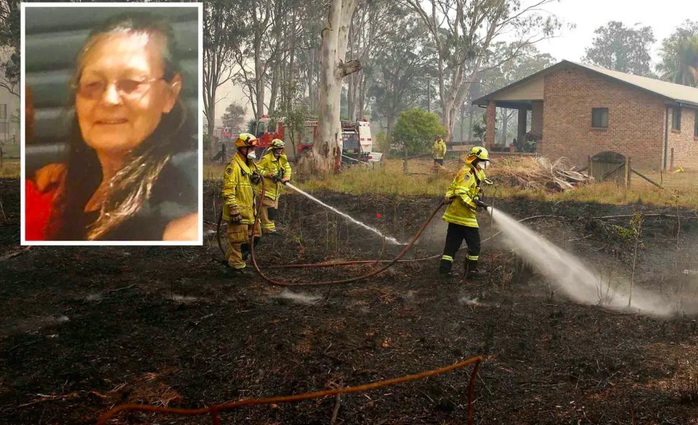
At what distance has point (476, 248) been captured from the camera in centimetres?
784

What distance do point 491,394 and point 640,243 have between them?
6.18 meters

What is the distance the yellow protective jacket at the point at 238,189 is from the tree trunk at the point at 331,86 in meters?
10.8

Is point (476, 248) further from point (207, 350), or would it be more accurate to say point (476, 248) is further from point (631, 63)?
point (631, 63)

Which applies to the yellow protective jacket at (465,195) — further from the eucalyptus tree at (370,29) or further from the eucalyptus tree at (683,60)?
the eucalyptus tree at (683,60)

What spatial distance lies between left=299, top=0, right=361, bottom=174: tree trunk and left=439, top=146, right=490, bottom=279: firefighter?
11.1 metres

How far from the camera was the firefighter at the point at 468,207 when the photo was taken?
7.72 metres

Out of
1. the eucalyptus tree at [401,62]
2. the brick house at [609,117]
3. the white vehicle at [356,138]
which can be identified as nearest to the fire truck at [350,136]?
the white vehicle at [356,138]

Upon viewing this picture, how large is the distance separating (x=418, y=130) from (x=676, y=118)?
10.5 m

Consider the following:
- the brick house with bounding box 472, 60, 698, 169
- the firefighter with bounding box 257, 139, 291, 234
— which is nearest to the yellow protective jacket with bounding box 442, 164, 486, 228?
the firefighter with bounding box 257, 139, 291, 234

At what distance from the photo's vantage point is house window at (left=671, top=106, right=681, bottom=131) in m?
25.9

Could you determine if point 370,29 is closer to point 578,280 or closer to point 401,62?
point 401,62

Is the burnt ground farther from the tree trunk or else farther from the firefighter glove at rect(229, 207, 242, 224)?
the tree trunk

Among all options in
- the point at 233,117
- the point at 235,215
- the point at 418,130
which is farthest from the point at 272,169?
the point at 233,117

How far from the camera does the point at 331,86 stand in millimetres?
18781
